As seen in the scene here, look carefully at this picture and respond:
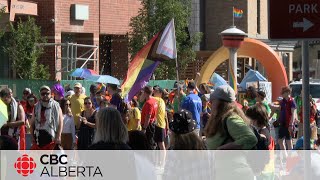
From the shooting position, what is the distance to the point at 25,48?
104 feet

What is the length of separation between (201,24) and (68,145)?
33.4m

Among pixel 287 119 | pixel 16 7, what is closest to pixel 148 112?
pixel 287 119

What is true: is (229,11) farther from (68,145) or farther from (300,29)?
(300,29)

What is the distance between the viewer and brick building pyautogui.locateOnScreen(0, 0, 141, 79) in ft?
114

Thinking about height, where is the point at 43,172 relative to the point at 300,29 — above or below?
below

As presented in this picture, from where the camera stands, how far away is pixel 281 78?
1207 inches

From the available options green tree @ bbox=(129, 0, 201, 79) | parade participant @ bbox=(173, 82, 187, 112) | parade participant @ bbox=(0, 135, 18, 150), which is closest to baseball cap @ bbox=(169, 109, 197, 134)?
parade participant @ bbox=(0, 135, 18, 150)

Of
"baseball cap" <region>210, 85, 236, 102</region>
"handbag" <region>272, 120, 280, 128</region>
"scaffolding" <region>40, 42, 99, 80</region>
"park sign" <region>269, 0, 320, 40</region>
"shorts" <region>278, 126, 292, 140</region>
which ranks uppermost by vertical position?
"scaffolding" <region>40, 42, 99, 80</region>

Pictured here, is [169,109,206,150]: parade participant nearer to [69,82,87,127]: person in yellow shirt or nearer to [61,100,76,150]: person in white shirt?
[61,100,76,150]: person in white shirt

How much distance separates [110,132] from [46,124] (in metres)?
6.06

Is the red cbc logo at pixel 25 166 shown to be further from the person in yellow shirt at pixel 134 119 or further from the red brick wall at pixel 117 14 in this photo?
the red brick wall at pixel 117 14

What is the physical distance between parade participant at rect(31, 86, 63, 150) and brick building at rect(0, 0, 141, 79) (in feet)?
64.3

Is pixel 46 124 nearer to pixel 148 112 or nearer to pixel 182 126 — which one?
pixel 148 112

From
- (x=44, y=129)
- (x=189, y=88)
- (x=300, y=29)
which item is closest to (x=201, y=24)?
(x=189, y=88)
